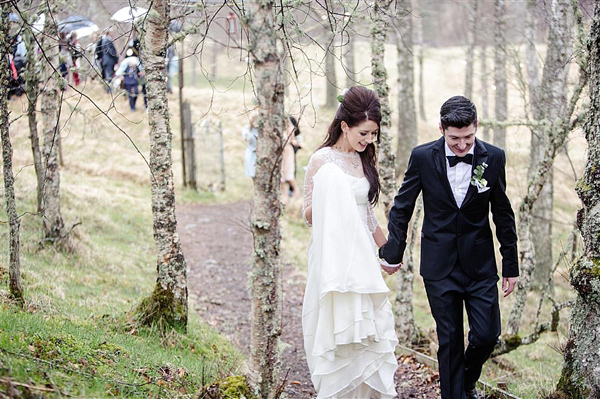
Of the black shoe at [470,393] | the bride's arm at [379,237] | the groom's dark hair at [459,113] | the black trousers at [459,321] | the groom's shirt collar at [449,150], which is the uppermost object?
the groom's dark hair at [459,113]

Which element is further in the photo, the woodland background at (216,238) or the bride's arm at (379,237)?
the bride's arm at (379,237)

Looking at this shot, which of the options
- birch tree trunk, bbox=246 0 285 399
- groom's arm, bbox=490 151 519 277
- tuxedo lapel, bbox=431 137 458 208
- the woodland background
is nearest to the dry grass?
the woodland background

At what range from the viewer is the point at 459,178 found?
4449mm

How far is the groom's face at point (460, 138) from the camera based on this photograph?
4.27 metres

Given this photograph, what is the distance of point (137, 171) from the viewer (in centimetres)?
1725

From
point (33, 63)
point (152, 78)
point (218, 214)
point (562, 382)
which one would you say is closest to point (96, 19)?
point (218, 214)

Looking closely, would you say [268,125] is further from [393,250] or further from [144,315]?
[144,315]

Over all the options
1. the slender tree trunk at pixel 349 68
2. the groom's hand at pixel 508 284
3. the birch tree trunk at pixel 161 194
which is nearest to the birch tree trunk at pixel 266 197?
the slender tree trunk at pixel 349 68

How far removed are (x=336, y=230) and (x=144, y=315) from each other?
2.43m

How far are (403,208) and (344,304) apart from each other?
864 mm

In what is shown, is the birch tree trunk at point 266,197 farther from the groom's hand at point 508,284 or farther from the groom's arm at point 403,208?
the groom's hand at point 508,284

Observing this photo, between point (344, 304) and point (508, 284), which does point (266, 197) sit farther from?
point (508, 284)

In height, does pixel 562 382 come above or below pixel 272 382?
below

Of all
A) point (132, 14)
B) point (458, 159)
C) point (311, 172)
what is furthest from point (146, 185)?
point (458, 159)
